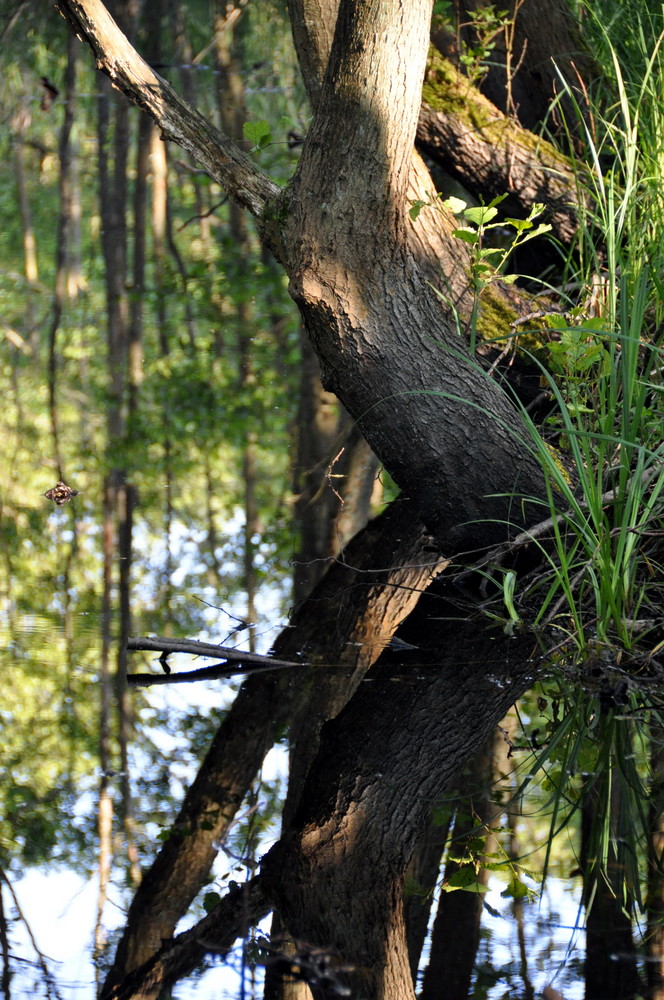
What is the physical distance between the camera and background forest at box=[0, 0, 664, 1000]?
70.4 inches

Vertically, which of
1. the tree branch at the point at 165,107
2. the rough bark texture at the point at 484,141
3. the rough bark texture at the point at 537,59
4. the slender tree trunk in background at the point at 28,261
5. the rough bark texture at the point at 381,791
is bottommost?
the rough bark texture at the point at 381,791

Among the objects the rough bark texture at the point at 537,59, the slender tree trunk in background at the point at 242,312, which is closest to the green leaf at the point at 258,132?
the slender tree trunk in background at the point at 242,312

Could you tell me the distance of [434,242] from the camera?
3.28 m

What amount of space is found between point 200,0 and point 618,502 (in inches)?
466

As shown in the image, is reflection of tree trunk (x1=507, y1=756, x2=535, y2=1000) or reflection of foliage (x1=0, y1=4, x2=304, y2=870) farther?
reflection of foliage (x1=0, y1=4, x2=304, y2=870)

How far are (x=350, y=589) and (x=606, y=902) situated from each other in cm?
163

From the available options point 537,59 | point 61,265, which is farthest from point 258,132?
point 61,265

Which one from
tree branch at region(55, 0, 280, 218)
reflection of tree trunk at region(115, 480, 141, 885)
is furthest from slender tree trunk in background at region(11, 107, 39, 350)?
tree branch at region(55, 0, 280, 218)

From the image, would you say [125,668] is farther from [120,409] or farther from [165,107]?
[120,409]

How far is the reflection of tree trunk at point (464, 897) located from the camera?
1.65 meters

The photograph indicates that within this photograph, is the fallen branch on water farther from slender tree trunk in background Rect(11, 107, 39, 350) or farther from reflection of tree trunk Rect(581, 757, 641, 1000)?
slender tree trunk in background Rect(11, 107, 39, 350)

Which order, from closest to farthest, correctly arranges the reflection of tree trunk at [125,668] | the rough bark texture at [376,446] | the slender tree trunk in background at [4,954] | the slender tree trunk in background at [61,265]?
the slender tree trunk in background at [4,954] < the reflection of tree trunk at [125,668] < the rough bark texture at [376,446] < the slender tree trunk in background at [61,265]

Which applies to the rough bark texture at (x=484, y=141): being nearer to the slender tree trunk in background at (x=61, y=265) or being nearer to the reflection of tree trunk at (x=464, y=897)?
the slender tree trunk in background at (x=61, y=265)

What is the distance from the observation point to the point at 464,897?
1.87m
